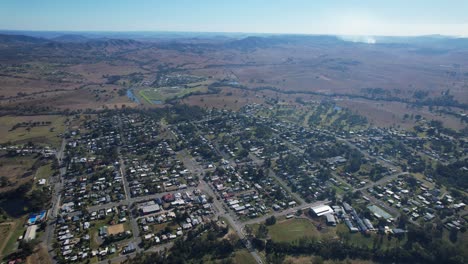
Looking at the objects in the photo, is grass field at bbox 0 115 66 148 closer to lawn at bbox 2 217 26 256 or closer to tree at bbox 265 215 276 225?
lawn at bbox 2 217 26 256

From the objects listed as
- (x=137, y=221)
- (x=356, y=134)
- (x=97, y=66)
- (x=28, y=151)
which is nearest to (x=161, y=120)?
(x=28, y=151)

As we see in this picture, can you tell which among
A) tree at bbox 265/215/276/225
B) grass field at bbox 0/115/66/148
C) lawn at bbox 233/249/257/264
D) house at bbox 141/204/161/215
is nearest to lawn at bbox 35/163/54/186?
grass field at bbox 0/115/66/148

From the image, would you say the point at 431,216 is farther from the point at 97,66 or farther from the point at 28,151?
the point at 97,66

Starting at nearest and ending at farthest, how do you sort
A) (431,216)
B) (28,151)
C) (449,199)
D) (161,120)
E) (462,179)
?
(431,216) < (449,199) < (462,179) < (28,151) < (161,120)

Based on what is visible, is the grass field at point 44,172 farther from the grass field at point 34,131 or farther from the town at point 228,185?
the grass field at point 34,131

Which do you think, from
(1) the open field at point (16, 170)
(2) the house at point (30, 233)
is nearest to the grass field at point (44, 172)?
(1) the open field at point (16, 170)

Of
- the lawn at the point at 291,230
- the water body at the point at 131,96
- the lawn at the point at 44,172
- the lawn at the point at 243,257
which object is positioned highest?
the lawn at the point at 44,172

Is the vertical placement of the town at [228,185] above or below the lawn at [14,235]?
below
